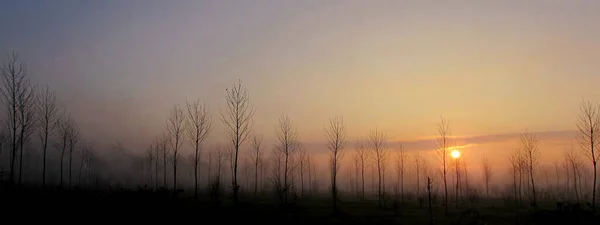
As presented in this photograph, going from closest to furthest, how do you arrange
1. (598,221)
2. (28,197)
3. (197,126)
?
(28,197), (598,221), (197,126)

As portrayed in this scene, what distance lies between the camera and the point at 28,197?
2341 centimetres

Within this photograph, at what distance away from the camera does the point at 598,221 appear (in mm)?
27250

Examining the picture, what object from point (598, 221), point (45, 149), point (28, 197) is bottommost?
point (598, 221)

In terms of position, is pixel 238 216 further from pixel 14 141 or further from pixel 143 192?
pixel 14 141

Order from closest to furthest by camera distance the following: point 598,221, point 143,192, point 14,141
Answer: point 143,192, point 598,221, point 14,141

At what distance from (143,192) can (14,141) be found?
1132 cm

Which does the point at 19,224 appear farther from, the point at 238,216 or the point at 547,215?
the point at 547,215

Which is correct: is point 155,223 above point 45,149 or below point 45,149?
below

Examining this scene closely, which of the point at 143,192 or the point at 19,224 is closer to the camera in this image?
the point at 19,224

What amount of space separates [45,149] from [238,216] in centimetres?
2082

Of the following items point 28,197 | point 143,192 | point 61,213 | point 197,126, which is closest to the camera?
point 61,213

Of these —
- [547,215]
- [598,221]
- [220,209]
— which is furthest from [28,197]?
[598,221]

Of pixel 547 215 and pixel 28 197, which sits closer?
pixel 28 197

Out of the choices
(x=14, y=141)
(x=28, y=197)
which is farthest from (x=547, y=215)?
(x=14, y=141)
